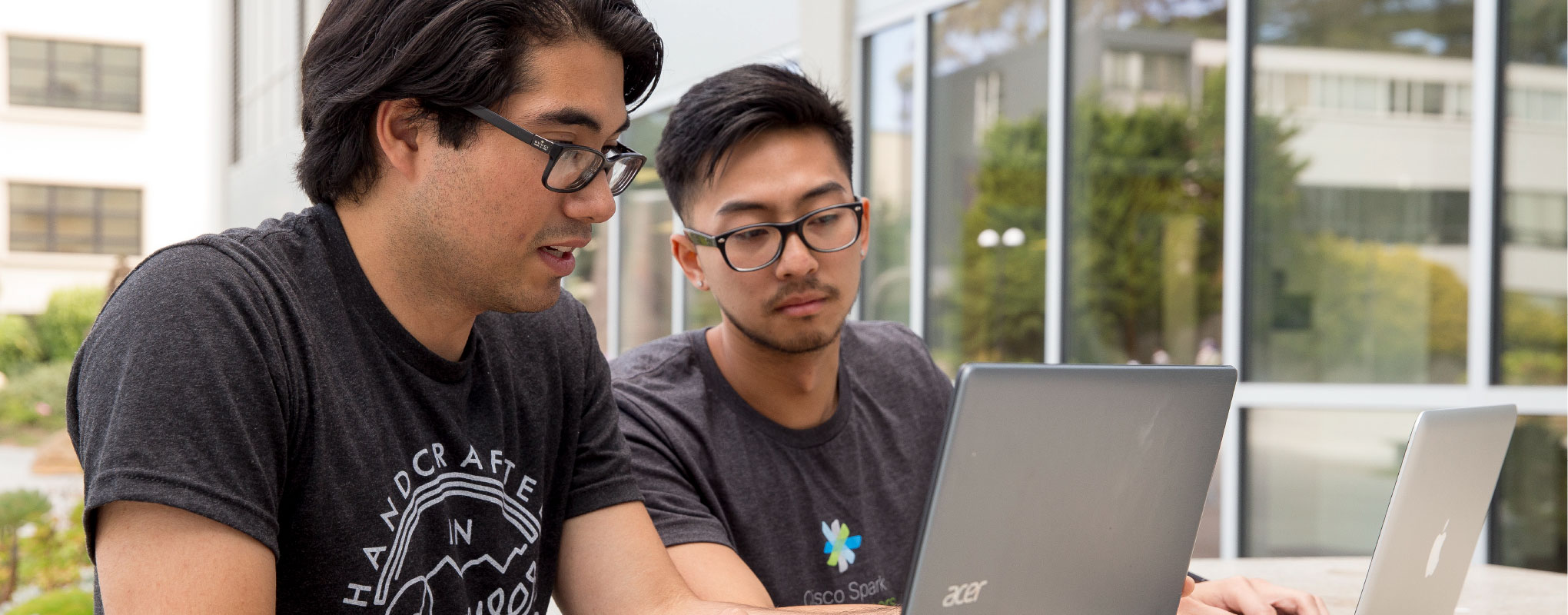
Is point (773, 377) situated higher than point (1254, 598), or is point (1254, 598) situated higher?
point (773, 377)

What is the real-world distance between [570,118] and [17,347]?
1984 cm

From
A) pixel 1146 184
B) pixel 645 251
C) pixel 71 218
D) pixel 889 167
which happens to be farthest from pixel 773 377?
pixel 71 218

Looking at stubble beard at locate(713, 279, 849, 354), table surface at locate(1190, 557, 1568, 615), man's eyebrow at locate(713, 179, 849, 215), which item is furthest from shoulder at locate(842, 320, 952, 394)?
table surface at locate(1190, 557, 1568, 615)

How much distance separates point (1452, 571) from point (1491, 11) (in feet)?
7.03

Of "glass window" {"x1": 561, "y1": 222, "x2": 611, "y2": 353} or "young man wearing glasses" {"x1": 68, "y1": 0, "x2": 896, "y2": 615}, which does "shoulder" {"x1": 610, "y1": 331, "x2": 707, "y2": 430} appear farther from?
"glass window" {"x1": 561, "y1": 222, "x2": 611, "y2": 353}

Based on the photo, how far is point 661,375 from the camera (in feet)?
6.49

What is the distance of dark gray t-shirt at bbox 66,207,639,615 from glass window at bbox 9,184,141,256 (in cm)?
2228

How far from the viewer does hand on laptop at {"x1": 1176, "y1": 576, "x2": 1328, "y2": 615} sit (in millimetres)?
1599

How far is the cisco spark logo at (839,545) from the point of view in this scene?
1931 mm

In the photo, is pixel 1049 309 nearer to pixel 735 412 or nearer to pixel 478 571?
pixel 735 412

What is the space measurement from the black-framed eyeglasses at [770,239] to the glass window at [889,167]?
129 inches

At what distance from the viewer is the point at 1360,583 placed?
6.84ft

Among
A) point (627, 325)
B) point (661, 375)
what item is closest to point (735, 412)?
point (661, 375)

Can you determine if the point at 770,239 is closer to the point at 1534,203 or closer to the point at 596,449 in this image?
the point at 596,449
